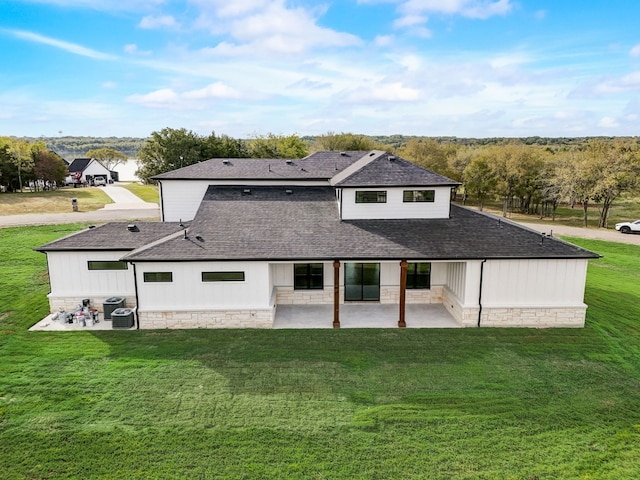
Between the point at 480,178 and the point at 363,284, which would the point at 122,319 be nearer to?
the point at 363,284

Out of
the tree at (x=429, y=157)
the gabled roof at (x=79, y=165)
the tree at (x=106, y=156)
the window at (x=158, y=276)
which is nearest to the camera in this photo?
the window at (x=158, y=276)

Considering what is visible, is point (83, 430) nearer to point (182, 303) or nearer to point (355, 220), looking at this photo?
point (182, 303)

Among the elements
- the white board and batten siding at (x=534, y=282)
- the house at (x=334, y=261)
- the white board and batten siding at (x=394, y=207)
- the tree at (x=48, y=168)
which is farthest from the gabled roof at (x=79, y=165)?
the white board and batten siding at (x=534, y=282)

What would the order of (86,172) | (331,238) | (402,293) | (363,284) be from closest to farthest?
(402,293)
(331,238)
(363,284)
(86,172)

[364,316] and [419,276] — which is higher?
[419,276]

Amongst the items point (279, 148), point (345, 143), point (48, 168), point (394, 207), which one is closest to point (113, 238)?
point (394, 207)

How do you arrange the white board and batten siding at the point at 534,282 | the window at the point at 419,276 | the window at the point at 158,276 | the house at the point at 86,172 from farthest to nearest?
the house at the point at 86,172 → the window at the point at 419,276 → the white board and batten siding at the point at 534,282 → the window at the point at 158,276

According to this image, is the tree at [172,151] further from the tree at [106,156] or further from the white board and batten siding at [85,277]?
the tree at [106,156]
